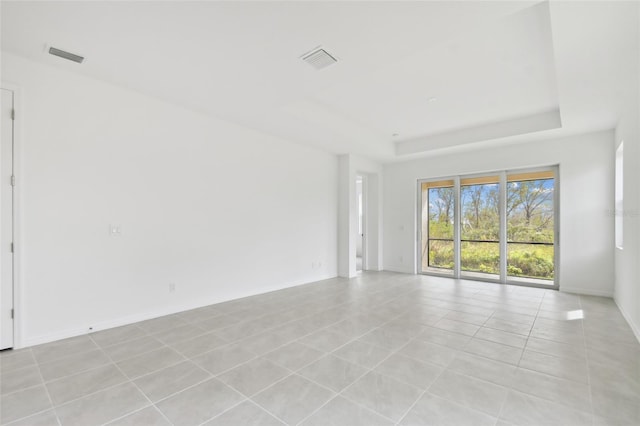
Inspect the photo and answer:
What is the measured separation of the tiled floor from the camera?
1917 mm

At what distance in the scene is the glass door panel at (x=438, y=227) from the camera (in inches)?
264

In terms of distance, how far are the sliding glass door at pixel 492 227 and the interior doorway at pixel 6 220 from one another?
6.79 m

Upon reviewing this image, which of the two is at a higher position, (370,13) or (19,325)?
(370,13)

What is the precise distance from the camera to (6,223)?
9.21 ft

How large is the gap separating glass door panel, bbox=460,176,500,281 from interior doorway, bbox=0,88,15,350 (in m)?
7.02

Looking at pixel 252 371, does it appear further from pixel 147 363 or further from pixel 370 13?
pixel 370 13

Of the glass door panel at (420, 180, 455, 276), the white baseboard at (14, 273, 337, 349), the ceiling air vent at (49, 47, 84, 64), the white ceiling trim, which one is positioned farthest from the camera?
the glass door panel at (420, 180, 455, 276)

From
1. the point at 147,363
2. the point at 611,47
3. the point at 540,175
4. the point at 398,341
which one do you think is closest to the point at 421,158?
the point at 540,175

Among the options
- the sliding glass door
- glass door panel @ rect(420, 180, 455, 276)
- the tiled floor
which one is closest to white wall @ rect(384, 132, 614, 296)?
the sliding glass door

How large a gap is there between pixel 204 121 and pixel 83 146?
153 centimetres

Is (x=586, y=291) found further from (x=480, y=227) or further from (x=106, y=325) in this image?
(x=106, y=325)

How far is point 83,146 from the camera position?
10.7ft

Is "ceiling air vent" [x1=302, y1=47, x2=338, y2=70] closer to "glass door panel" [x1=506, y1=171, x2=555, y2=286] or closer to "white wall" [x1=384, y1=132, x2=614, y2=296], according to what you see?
"white wall" [x1=384, y1=132, x2=614, y2=296]

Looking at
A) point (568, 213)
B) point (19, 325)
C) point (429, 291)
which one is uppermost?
point (568, 213)
